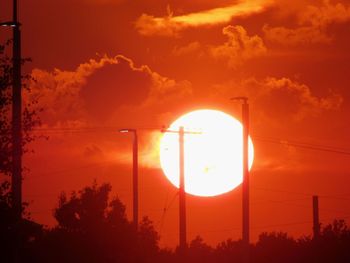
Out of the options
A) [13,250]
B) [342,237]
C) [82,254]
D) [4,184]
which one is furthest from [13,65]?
[342,237]

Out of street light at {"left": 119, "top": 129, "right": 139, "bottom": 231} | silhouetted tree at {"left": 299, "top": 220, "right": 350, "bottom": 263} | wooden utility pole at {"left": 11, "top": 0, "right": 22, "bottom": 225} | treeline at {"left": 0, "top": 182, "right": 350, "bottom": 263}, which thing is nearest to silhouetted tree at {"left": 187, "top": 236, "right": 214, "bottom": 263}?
treeline at {"left": 0, "top": 182, "right": 350, "bottom": 263}

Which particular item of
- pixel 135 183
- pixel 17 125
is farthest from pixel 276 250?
pixel 17 125

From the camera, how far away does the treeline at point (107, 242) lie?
32094mm

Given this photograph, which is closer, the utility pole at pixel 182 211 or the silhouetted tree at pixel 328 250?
the utility pole at pixel 182 211

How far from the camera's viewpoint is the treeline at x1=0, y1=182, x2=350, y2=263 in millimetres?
32094

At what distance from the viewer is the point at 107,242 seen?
2015 inches

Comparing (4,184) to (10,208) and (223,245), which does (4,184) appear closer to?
(10,208)

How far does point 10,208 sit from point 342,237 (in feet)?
149

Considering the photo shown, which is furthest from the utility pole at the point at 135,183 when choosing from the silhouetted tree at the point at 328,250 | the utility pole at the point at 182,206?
the silhouetted tree at the point at 328,250

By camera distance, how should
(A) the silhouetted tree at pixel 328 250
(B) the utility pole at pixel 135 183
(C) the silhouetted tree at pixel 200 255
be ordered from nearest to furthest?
(B) the utility pole at pixel 135 183 < (A) the silhouetted tree at pixel 328 250 < (C) the silhouetted tree at pixel 200 255

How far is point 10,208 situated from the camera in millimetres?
29453

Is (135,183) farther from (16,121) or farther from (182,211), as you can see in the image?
(16,121)

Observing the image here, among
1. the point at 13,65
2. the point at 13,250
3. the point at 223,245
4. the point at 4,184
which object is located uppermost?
the point at 13,65

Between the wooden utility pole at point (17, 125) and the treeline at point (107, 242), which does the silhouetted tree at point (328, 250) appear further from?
the wooden utility pole at point (17, 125)
